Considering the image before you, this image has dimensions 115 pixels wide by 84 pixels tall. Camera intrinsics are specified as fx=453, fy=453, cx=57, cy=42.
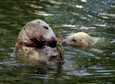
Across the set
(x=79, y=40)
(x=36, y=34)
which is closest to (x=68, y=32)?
(x=79, y=40)

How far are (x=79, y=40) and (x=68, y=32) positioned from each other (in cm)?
75

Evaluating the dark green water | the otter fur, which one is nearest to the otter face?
the dark green water

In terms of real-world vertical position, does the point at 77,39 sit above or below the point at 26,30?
below

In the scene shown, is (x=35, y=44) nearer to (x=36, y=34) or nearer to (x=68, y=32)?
(x=36, y=34)

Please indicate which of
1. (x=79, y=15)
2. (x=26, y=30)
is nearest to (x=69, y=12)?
(x=79, y=15)

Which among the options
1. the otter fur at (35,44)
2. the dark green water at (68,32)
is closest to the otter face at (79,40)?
the dark green water at (68,32)

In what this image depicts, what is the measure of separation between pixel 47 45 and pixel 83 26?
498 cm

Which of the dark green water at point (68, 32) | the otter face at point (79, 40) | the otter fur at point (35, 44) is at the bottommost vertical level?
the otter face at point (79, 40)

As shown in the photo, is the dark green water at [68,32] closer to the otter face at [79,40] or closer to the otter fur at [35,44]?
the otter fur at [35,44]

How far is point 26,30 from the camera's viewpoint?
35.0ft

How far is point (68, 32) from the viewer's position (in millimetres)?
13969

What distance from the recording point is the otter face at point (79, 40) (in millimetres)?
12933

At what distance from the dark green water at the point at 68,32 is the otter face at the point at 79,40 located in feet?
1.46

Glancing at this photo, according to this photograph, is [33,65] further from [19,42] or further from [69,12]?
[69,12]
